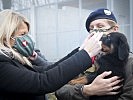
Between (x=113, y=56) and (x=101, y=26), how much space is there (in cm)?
35

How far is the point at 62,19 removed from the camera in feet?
54.5

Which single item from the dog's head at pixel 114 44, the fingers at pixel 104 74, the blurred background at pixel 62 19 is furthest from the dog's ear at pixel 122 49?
the blurred background at pixel 62 19

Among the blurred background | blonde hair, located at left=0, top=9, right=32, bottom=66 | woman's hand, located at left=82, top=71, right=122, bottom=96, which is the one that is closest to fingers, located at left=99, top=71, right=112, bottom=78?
woman's hand, located at left=82, top=71, right=122, bottom=96

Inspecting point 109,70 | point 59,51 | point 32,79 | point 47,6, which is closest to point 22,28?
point 32,79

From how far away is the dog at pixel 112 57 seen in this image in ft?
8.04

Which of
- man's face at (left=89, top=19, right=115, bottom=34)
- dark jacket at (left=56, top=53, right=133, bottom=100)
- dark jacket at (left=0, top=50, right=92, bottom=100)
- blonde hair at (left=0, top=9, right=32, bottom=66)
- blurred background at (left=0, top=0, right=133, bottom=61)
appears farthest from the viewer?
blurred background at (left=0, top=0, right=133, bottom=61)

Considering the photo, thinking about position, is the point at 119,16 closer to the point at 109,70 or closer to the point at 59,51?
the point at 59,51

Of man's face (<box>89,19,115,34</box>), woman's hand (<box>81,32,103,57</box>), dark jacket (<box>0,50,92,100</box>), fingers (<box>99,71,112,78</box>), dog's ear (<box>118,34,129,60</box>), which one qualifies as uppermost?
man's face (<box>89,19,115,34</box>)

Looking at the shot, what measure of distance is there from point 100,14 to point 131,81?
71cm

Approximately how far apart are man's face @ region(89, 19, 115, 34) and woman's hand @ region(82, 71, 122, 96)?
406 millimetres

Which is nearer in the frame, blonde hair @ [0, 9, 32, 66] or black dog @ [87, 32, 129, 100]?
blonde hair @ [0, 9, 32, 66]

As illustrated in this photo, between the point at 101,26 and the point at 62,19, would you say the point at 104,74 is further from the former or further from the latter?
the point at 62,19

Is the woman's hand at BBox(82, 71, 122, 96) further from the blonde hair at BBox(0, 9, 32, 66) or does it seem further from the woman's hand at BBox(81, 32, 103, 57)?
the blonde hair at BBox(0, 9, 32, 66)

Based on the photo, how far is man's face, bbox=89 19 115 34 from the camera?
2688 millimetres
